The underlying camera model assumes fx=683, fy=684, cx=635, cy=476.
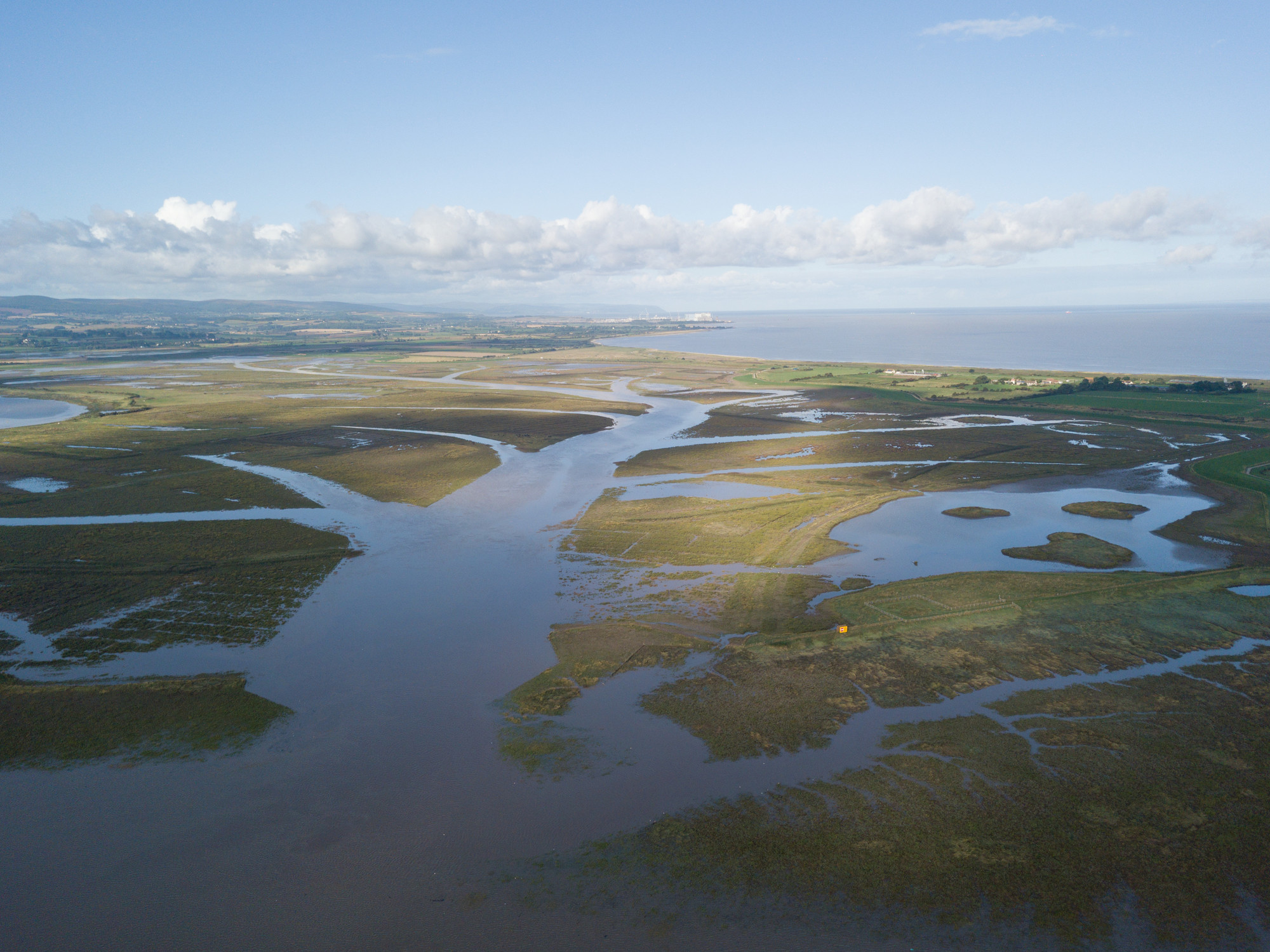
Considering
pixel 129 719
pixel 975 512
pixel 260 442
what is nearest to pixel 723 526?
pixel 975 512

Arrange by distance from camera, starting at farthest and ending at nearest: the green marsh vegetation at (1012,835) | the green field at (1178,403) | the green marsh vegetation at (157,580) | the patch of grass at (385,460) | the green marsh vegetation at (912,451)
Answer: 1. the green field at (1178,403)
2. the green marsh vegetation at (912,451)
3. the patch of grass at (385,460)
4. the green marsh vegetation at (157,580)
5. the green marsh vegetation at (1012,835)

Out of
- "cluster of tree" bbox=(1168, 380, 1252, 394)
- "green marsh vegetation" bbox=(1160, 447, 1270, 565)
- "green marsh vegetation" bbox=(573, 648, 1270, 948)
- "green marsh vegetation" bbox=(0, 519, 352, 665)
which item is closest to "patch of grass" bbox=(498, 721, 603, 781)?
"green marsh vegetation" bbox=(573, 648, 1270, 948)

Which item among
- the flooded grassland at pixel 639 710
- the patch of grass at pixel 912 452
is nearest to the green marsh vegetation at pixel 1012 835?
the flooded grassland at pixel 639 710

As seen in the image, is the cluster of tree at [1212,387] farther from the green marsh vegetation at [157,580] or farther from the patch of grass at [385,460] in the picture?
the green marsh vegetation at [157,580]

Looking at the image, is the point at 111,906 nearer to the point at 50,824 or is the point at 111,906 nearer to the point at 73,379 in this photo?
the point at 50,824

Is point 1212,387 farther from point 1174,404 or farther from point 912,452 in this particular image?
point 912,452

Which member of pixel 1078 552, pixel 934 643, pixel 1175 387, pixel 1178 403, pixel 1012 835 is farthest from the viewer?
pixel 1175 387
